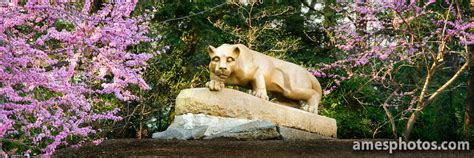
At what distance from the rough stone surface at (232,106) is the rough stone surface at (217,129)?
0.07m

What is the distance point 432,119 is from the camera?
1295 centimetres

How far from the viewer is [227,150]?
15.5ft

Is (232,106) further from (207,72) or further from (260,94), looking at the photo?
(207,72)

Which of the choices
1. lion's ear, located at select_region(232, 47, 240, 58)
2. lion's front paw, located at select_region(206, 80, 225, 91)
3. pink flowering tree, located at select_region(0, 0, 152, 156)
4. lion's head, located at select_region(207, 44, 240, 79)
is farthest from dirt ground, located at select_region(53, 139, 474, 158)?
lion's ear, located at select_region(232, 47, 240, 58)

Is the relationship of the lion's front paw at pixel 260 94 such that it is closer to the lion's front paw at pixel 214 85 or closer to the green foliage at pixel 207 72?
the lion's front paw at pixel 214 85

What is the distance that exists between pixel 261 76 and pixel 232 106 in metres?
0.71

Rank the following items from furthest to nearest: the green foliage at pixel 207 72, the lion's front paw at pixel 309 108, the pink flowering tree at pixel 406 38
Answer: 1. the green foliage at pixel 207 72
2. the pink flowering tree at pixel 406 38
3. the lion's front paw at pixel 309 108

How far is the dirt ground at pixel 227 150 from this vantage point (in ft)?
14.9

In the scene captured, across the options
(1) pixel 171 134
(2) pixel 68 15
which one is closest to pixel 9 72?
(2) pixel 68 15

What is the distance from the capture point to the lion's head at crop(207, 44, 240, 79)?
603cm

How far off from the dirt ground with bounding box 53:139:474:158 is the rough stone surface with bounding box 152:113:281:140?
0.30 m

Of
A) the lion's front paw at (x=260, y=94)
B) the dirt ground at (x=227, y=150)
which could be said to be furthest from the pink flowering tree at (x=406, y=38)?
the dirt ground at (x=227, y=150)

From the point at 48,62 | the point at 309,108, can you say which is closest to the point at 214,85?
the point at 309,108

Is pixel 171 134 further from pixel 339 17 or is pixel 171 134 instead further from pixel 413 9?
pixel 339 17
